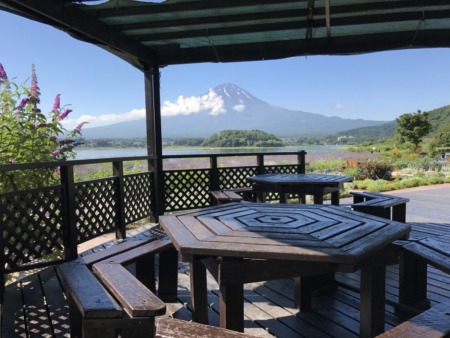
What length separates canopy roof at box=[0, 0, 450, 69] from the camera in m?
3.27

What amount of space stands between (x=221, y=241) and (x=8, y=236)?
76.2 inches

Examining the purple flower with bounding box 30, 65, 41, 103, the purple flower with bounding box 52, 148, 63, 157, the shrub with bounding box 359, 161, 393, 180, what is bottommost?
the shrub with bounding box 359, 161, 393, 180

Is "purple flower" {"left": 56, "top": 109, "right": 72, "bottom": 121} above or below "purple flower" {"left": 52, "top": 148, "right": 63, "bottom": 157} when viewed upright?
above

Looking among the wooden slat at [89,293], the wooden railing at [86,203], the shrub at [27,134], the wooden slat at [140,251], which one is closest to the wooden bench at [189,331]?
the wooden slat at [89,293]

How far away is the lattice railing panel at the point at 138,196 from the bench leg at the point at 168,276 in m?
2.00

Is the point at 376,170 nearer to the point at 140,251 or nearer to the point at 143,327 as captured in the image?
the point at 140,251

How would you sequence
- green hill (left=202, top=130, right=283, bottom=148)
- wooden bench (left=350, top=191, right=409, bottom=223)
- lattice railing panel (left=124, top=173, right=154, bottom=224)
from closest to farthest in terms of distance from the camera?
1. wooden bench (left=350, top=191, right=409, bottom=223)
2. lattice railing panel (left=124, top=173, right=154, bottom=224)
3. green hill (left=202, top=130, right=283, bottom=148)

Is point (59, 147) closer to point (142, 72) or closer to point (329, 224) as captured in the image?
point (142, 72)

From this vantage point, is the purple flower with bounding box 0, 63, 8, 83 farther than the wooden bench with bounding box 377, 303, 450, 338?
Yes

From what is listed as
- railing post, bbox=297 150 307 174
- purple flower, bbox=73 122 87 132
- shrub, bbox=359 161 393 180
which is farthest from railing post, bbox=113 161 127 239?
shrub, bbox=359 161 393 180

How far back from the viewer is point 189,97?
12888 centimetres

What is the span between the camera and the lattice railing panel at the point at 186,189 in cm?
525

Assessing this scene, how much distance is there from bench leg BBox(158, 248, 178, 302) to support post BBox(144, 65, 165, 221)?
Result: 106 inches

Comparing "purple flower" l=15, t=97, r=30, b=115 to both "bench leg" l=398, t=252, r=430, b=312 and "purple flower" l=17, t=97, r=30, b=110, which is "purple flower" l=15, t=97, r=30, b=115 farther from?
"bench leg" l=398, t=252, r=430, b=312
